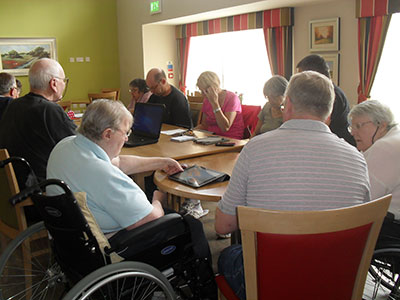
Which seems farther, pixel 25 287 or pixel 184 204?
pixel 184 204

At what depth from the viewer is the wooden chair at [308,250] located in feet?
3.65

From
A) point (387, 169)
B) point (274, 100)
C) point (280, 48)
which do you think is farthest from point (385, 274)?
point (280, 48)

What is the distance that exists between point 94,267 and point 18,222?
855 millimetres

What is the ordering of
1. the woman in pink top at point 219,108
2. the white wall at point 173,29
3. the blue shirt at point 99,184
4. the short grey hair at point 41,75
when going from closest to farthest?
the blue shirt at point 99,184
the short grey hair at point 41,75
the woman in pink top at point 219,108
the white wall at point 173,29

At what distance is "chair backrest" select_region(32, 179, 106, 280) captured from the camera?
137 cm

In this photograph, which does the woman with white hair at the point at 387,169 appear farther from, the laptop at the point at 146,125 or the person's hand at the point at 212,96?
the person's hand at the point at 212,96

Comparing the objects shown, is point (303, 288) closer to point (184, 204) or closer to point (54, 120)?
point (54, 120)

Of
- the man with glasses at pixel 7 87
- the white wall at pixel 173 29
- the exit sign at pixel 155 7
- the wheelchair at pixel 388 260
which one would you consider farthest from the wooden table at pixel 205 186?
the exit sign at pixel 155 7

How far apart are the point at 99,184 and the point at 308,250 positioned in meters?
0.83

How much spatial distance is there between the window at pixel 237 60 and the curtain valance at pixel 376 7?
174 centimetres

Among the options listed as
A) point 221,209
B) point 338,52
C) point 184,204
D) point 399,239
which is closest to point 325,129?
point 221,209

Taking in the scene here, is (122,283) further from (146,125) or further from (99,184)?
(146,125)

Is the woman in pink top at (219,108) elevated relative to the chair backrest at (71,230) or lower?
elevated

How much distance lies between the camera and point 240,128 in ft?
12.4
